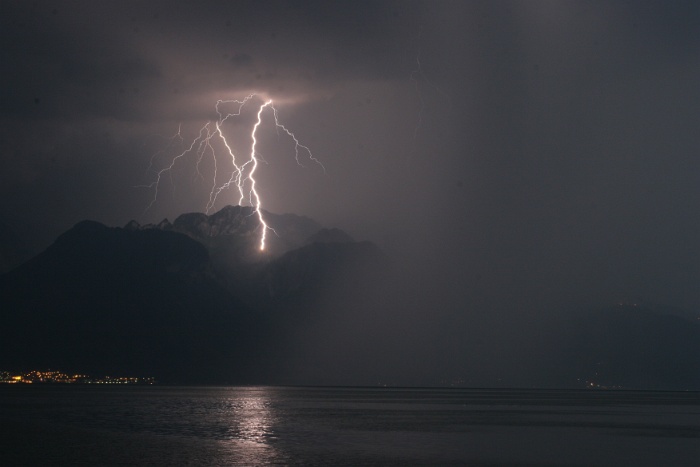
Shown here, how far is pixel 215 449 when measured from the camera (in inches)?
2746

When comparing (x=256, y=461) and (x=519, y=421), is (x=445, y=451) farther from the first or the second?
(x=519, y=421)

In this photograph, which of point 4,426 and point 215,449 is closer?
point 215,449

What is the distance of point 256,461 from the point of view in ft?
201

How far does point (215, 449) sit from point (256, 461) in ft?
31.1

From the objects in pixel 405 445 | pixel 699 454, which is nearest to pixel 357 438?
pixel 405 445

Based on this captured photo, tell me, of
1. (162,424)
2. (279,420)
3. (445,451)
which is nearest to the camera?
(445,451)

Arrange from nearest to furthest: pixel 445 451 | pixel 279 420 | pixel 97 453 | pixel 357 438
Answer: pixel 97 453, pixel 445 451, pixel 357 438, pixel 279 420

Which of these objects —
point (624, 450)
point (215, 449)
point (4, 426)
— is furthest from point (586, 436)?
point (4, 426)

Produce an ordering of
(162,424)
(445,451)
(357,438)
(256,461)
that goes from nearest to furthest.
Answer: (256,461) < (445,451) < (357,438) < (162,424)

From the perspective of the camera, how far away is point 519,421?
4847 inches

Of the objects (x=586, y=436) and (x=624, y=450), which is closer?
(x=624, y=450)

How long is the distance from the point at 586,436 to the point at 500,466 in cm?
3354

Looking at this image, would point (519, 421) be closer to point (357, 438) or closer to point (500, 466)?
point (357, 438)

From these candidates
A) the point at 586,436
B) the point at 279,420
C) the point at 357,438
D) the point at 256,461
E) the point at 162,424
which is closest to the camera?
the point at 256,461
